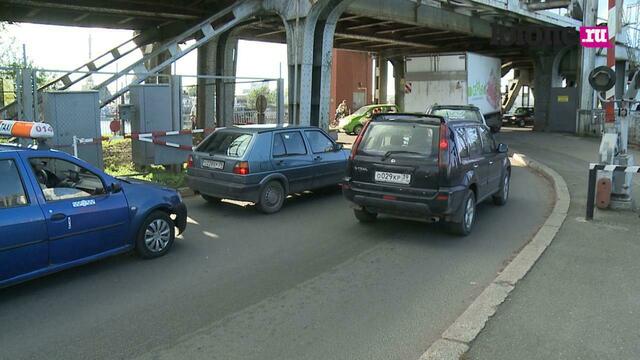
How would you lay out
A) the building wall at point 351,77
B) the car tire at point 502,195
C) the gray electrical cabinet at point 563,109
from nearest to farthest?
1. the car tire at point 502,195
2. the gray electrical cabinet at point 563,109
3. the building wall at point 351,77

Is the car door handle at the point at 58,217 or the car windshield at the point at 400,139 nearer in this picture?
the car door handle at the point at 58,217

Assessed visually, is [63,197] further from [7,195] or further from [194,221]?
[194,221]

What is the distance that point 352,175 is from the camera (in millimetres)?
7840

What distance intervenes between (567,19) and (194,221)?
78.2 feet

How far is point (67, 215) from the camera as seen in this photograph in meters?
5.36

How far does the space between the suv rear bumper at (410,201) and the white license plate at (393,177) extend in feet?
0.42

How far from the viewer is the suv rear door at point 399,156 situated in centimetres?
722

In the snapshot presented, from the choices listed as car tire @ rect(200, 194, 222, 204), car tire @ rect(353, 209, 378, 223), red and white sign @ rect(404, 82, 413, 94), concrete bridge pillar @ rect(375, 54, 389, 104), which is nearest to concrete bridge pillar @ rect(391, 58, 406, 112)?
concrete bridge pillar @ rect(375, 54, 389, 104)

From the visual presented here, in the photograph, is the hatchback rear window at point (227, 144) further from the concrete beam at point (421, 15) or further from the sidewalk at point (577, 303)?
the concrete beam at point (421, 15)

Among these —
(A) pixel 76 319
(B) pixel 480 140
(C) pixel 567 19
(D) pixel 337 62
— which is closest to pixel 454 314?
(A) pixel 76 319

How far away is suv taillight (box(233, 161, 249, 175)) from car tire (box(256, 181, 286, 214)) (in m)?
0.43

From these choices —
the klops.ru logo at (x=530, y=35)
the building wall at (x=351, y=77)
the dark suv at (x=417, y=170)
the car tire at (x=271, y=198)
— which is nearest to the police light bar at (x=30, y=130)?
the car tire at (x=271, y=198)

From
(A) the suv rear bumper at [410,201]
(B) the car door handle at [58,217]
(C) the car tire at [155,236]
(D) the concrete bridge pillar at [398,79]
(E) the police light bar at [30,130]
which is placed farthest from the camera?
(D) the concrete bridge pillar at [398,79]

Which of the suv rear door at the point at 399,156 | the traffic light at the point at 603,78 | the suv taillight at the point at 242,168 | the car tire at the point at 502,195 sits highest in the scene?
the traffic light at the point at 603,78
